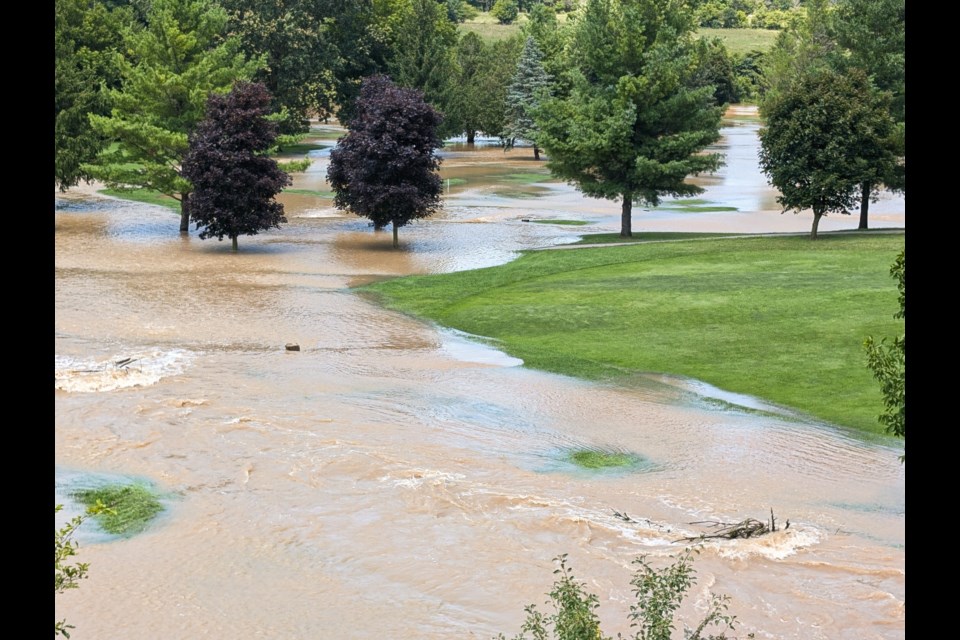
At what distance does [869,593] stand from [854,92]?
2924 cm

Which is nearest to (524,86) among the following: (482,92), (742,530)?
(482,92)

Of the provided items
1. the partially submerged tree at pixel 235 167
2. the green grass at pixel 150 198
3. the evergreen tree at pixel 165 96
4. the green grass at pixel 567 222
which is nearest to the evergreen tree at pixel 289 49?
the green grass at pixel 150 198

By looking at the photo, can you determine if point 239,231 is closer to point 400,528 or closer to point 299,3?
point 400,528

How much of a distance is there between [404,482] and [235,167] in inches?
938

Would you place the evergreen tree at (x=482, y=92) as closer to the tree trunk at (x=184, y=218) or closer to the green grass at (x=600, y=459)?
the tree trunk at (x=184, y=218)

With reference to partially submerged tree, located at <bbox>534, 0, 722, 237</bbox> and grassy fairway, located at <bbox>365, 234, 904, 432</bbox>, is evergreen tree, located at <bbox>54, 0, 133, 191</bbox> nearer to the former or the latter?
partially submerged tree, located at <bbox>534, 0, 722, 237</bbox>

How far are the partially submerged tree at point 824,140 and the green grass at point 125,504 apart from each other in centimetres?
2812

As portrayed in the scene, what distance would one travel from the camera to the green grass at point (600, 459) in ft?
62.4

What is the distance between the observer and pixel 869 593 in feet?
46.7

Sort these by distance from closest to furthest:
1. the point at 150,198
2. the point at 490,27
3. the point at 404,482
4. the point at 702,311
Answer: the point at 404,482
the point at 702,311
the point at 150,198
the point at 490,27

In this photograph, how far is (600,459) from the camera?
19.3 m

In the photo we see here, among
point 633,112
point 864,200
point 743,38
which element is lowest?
point 864,200

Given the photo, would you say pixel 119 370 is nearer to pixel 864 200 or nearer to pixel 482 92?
pixel 864 200
